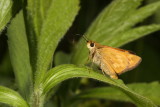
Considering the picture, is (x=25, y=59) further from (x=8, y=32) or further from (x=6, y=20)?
(x=6, y=20)

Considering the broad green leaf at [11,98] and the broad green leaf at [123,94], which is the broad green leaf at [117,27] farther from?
the broad green leaf at [11,98]

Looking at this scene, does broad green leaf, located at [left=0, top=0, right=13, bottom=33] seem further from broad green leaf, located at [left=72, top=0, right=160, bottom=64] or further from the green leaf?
broad green leaf, located at [left=72, top=0, right=160, bottom=64]

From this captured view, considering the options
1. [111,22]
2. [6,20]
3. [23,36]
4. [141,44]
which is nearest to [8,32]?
[23,36]

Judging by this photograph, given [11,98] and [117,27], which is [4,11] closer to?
[11,98]

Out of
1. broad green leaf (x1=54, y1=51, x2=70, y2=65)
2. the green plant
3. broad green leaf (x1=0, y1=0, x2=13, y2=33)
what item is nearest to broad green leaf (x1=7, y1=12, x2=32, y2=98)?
the green plant

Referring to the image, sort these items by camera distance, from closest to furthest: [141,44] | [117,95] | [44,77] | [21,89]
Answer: [44,77], [21,89], [117,95], [141,44]
